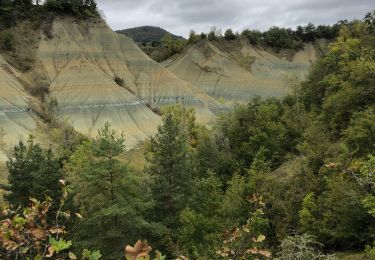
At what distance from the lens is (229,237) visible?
6559 millimetres

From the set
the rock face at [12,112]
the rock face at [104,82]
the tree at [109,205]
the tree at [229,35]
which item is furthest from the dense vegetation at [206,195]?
the tree at [229,35]

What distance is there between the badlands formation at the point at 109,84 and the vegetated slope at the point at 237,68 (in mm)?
263

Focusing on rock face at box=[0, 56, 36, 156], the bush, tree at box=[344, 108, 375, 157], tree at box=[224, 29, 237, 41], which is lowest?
rock face at box=[0, 56, 36, 156]

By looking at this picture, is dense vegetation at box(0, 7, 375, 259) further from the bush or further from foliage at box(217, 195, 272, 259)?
the bush

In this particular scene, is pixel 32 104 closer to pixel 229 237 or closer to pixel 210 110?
pixel 210 110

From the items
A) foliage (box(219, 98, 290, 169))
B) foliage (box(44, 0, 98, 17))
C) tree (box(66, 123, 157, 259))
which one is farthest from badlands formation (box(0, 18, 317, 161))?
tree (box(66, 123, 157, 259))

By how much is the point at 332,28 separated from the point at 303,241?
13755cm

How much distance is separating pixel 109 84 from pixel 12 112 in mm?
19760

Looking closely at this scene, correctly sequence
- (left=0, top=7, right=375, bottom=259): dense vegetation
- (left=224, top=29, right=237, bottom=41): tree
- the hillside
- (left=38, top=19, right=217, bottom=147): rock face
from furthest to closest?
(left=224, top=29, right=237, bottom=41): tree
(left=38, top=19, right=217, bottom=147): rock face
the hillside
(left=0, top=7, right=375, bottom=259): dense vegetation

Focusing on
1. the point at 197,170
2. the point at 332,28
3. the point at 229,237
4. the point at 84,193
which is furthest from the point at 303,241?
the point at 332,28

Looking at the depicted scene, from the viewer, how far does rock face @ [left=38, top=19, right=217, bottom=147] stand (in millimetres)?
79375

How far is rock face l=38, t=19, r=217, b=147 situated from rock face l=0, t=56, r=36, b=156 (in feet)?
20.6

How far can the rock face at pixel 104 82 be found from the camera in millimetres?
79375

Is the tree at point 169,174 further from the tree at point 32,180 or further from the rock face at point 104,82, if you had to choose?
the rock face at point 104,82
